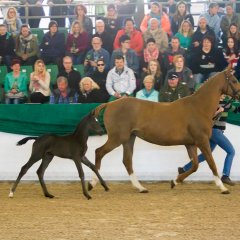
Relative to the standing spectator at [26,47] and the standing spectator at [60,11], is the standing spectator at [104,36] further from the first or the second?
the standing spectator at [60,11]

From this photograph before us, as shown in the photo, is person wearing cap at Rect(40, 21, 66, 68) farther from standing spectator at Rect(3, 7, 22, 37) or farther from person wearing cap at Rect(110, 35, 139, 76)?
person wearing cap at Rect(110, 35, 139, 76)

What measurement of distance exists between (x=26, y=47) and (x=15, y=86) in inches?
45.5

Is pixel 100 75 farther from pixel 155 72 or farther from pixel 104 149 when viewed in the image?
pixel 104 149

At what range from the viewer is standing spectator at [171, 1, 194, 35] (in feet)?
37.6

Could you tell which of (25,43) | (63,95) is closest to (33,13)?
(25,43)

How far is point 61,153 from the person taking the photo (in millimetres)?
8047

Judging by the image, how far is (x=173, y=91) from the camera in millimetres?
9805

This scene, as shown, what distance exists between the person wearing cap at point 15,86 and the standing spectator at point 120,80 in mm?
Answer: 1435

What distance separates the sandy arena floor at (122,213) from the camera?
5695 mm

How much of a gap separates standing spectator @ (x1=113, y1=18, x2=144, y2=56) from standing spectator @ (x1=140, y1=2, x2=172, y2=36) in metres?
0.30

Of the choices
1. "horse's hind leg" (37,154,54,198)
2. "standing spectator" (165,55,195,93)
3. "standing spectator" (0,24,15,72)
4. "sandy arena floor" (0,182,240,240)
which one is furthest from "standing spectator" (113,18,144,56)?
"horse's hind leg" (37,154,54,198)

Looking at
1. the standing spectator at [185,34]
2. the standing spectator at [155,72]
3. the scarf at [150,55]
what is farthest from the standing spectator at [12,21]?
the standing spectator at [185,34]

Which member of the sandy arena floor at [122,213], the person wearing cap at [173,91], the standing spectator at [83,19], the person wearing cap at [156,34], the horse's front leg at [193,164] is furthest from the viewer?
the standing spectator at [83,19]

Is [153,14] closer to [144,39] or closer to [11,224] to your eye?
[144,39]
